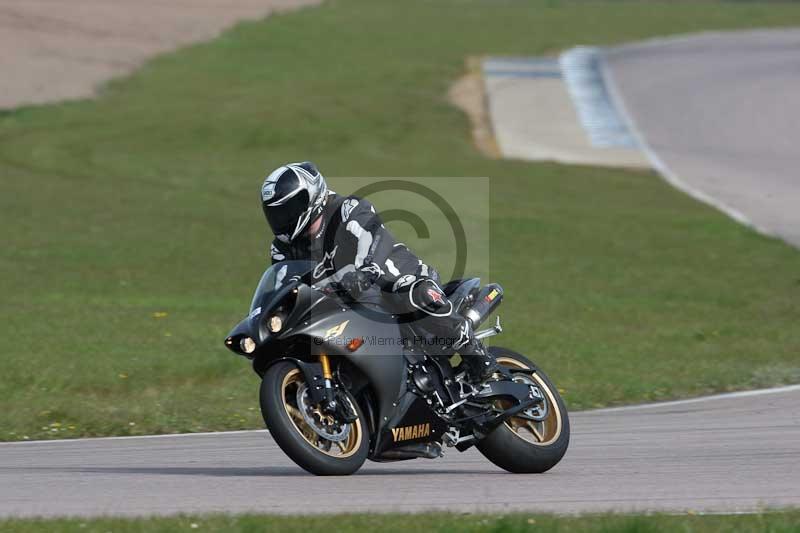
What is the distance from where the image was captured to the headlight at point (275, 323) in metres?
6.96

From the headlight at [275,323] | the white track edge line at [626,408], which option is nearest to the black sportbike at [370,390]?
the headlight at [275,323]

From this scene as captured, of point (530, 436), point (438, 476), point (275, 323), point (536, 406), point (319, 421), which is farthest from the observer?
point (530, 436)

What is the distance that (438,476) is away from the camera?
767 centimetres

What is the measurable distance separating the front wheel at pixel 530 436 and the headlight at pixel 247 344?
1530 millimetres

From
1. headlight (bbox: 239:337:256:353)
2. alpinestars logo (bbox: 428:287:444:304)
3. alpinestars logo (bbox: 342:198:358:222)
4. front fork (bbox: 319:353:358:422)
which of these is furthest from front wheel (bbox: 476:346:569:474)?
headlight (bbox: 239:337:256:353)

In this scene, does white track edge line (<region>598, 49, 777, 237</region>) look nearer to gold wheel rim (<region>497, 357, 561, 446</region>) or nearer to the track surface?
the track surface

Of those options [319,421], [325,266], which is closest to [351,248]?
[325,266]

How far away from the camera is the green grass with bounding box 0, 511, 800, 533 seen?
579cm

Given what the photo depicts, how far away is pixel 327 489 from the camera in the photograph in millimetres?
6887

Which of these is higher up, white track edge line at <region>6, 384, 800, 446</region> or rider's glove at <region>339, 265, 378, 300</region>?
rider's glove at <region>339, 265, 378, 300</region>

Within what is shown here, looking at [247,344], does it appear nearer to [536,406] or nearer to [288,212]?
[288,212]

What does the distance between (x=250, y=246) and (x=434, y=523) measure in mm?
14335

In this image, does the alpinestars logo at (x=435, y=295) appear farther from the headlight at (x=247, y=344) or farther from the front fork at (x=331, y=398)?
the headlight at (x=247, y=344)

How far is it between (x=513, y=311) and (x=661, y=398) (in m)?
4.40
